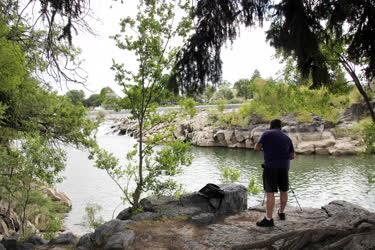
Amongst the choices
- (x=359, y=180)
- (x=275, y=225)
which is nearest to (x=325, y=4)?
(x=275, y=225)

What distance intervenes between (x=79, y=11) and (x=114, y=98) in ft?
13.1

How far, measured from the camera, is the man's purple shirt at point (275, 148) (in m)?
6.39

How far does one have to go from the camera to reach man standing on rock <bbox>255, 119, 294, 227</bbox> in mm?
6395

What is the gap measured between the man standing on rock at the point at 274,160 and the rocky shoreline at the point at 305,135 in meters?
23.4

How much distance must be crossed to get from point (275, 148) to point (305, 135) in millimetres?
30464

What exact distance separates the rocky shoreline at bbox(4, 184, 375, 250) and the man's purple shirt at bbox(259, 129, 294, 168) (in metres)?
1.00

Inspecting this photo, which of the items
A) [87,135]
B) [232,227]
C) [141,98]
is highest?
[141,98]

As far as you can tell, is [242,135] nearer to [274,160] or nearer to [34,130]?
[34,130]

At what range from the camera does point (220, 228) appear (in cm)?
673

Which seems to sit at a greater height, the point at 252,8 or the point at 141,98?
the point at 252,8

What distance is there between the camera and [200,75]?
4.64 m

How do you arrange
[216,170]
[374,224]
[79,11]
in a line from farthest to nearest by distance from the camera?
[216,170] < [374,224] < [79,11]

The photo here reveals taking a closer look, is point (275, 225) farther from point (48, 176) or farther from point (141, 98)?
point (48, 176)

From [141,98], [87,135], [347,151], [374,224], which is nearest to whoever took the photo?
[374,224]
